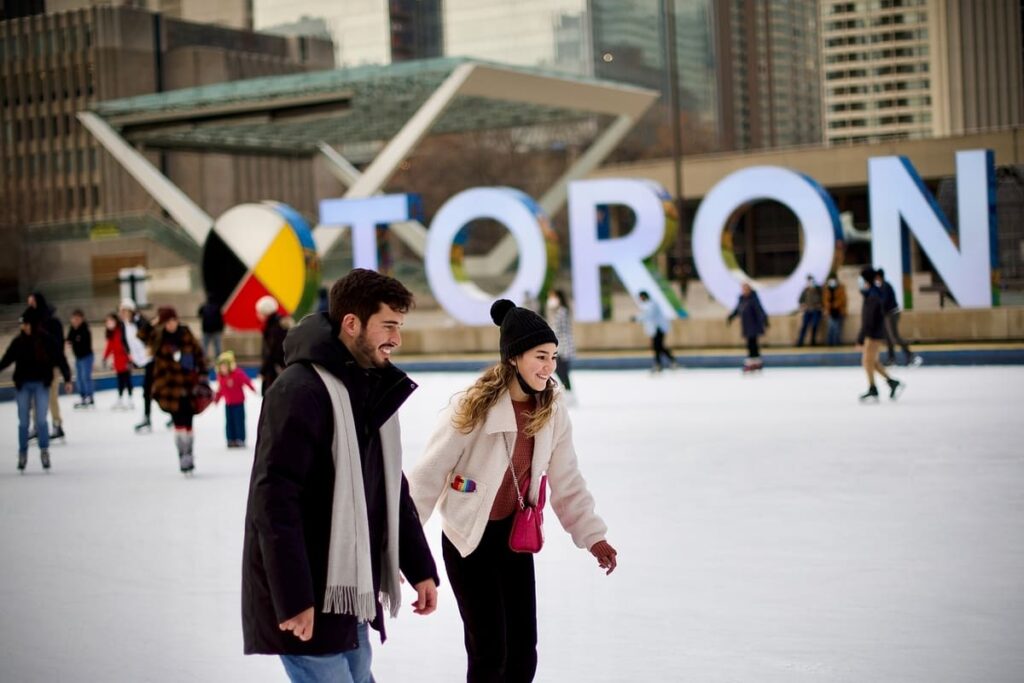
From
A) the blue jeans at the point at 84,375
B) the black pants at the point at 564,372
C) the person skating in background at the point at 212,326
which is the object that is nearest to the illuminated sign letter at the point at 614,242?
the black pants at the point at 564,372

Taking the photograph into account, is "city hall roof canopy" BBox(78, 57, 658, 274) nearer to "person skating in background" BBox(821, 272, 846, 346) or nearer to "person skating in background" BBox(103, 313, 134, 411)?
"person skating in background" BBox(821, 272, 846, 346)

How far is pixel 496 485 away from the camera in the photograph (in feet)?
12.8

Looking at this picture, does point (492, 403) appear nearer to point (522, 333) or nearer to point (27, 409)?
point (522, 333)

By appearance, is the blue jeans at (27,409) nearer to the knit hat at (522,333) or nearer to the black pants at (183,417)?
the black pants at (183,417)

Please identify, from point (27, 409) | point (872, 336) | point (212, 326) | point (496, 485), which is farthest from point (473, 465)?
point (212, 326)

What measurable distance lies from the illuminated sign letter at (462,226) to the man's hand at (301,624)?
19373mm

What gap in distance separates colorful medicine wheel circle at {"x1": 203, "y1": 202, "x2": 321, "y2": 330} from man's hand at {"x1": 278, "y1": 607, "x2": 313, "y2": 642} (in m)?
23.7

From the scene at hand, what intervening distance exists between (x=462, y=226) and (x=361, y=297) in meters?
21.0

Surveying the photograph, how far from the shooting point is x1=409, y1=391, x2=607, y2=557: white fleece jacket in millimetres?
3902

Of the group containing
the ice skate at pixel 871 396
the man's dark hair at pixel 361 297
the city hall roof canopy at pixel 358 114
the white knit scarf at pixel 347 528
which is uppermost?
the city hall roof canopy at pixel 358 114

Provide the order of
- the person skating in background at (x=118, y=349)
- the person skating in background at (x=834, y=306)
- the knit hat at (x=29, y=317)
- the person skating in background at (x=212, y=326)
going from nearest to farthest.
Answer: the knit hat at (x=29, y=317) < the person skating in background at (x=118, y=349) < the person skating in background at (x=834, y=306) < the person skating in background at (x=212, y=326)

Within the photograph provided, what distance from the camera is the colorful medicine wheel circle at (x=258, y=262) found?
27.1 meters

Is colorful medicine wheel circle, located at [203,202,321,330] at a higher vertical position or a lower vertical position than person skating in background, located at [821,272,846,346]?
higher

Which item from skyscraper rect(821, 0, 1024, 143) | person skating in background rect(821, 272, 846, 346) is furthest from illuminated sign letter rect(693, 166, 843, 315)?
skyscraper rect(821, 0, 1024, 143)
